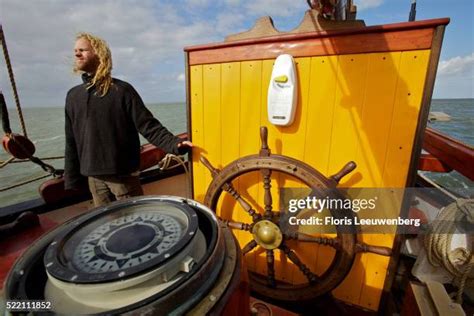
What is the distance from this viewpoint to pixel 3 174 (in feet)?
30.4

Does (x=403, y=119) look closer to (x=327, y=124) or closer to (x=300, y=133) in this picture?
(x=327, y=124)

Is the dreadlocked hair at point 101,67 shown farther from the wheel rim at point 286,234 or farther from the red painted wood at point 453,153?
the red painted wood at point 453,153

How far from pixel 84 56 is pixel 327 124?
149 centimetres

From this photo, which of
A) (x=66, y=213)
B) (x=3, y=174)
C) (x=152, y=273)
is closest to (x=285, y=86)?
(x=152, y=273)

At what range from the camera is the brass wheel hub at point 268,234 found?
1455 mm

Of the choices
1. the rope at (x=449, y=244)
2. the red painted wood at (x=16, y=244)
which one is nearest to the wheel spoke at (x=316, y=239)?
the rope at (x=449, y=244)

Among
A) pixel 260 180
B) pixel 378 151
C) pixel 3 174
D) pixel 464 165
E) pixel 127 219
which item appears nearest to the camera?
pixel 127 219

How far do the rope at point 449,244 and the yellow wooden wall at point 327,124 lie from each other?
0.64 ft

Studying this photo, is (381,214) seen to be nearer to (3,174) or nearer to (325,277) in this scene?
(325,277)

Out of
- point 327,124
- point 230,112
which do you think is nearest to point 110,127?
point 230,112

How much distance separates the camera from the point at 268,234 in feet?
4.80

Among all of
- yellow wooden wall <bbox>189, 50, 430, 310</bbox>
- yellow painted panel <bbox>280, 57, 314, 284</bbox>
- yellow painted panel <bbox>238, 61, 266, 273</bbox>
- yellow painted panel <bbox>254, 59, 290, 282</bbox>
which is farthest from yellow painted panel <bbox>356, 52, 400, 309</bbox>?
yellow painted panel <bbox>238, 61, 266, 273</bbox>

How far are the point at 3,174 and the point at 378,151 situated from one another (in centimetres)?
1204

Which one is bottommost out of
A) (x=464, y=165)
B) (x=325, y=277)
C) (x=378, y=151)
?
(x=325, y=277)
